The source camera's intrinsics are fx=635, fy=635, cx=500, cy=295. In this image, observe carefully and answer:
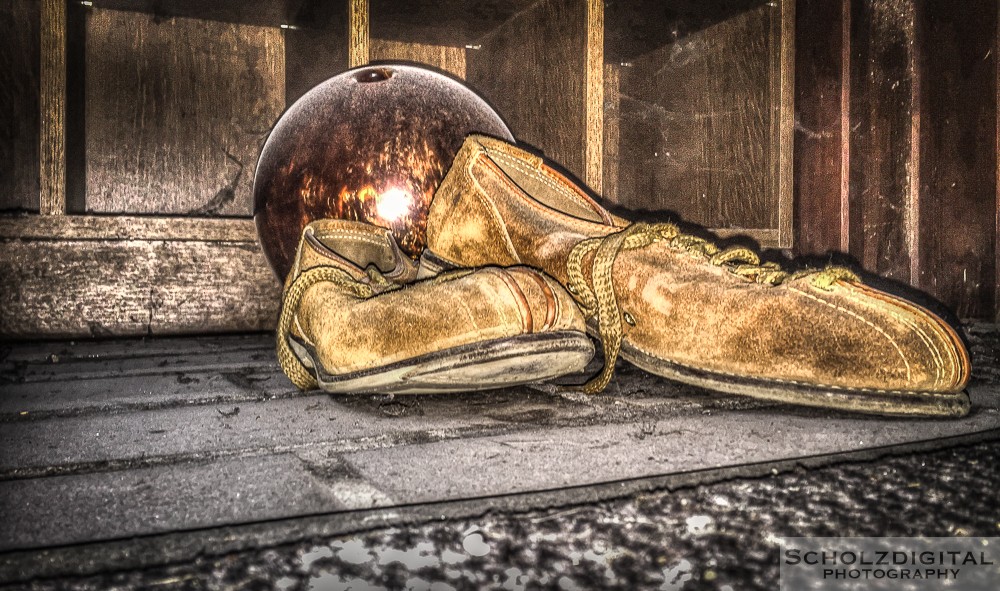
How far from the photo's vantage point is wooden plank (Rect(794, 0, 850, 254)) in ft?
10.5

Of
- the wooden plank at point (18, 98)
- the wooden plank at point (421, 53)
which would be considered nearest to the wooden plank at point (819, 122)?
the wooden plank at point (421, 53)

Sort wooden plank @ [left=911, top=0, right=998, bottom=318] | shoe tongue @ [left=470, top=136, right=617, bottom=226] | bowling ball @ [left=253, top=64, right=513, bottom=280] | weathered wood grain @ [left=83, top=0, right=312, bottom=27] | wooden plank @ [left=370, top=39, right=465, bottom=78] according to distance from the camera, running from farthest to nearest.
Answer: wooden plank @ [left=370, top=39, right=465, bottom=78] < weathered wood grain @ [left=83, top=0, right=312, bottom=27] < wooden plank @ [left=911, top=0, right=998, bottom=318] < bowling ball @ [left=253, top=64, right=513, bottom=280] < shoe tongue @ [left=470, top=136, right=617, bottom=226]

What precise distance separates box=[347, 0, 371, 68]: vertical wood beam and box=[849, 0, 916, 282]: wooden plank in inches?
93.1

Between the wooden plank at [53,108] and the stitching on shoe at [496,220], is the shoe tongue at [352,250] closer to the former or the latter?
the stitching on shoe at [496,220]

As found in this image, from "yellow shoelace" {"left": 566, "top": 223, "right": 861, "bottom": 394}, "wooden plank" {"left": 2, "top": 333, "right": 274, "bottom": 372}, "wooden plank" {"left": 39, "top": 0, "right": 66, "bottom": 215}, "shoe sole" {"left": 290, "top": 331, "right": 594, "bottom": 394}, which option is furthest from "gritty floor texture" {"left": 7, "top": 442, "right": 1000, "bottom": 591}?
"wooden plank" {"left": 39, "top": 0, "right": 66, "bottom": 215}

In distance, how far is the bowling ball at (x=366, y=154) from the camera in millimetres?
1959

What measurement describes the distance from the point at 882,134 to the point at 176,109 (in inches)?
151

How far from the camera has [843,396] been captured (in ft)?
3.46

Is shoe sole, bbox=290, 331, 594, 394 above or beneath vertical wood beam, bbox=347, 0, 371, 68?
beneath

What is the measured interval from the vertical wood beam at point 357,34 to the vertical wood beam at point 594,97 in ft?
3.59

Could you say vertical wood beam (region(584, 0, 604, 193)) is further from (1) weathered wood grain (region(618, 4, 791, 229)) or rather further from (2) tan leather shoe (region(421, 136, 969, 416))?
(2) tan leather shoe (region(421, 136, 969, 416))

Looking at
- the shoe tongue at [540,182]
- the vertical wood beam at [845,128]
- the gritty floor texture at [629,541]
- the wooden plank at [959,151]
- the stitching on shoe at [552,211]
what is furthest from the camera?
the vertical wood beam at [845,128]

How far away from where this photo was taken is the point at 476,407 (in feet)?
3.97

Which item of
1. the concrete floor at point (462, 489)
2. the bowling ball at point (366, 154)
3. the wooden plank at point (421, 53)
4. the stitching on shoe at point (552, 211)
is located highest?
the wooden plank at point (421, 53)
